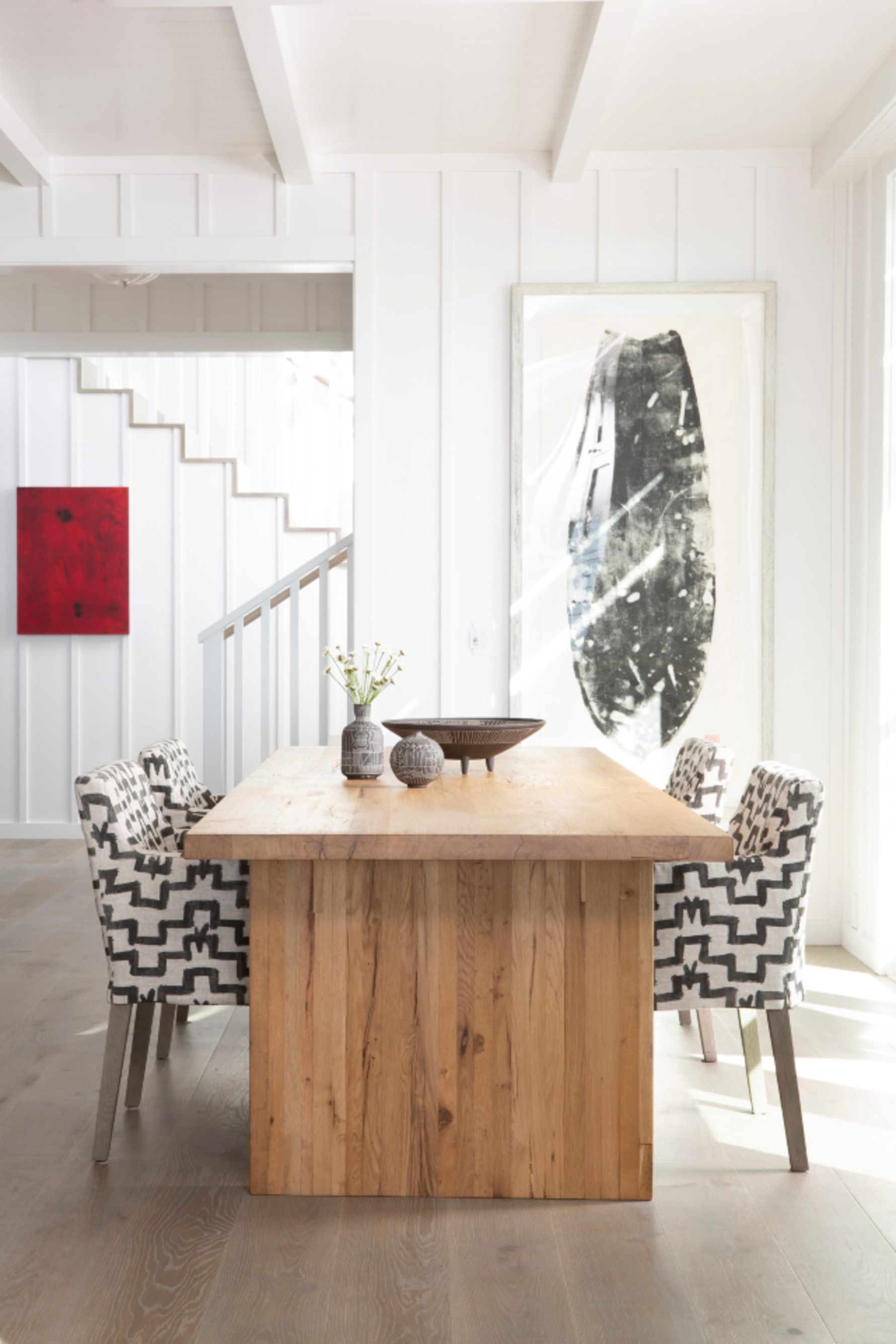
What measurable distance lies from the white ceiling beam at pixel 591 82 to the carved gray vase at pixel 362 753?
6.42ft

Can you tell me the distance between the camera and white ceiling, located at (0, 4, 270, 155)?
3215 millimetres

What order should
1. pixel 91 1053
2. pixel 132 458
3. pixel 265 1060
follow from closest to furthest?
1. pixel 265 1060
2. pixel 91 1053
3. pixel 132 458

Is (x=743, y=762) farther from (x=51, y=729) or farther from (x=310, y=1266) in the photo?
(x=51, y=729)

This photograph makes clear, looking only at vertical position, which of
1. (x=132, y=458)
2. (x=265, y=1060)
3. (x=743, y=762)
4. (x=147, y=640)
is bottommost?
(x=265, y=1060)

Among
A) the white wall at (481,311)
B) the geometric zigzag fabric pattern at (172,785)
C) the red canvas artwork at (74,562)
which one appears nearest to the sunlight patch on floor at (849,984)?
the white wall at (481,311)

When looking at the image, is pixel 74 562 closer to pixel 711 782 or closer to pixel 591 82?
pixel 591 82

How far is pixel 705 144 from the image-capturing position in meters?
4.17

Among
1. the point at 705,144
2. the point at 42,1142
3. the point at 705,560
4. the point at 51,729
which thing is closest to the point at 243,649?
the point at 51,729

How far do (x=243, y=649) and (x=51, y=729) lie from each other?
45.7 inches

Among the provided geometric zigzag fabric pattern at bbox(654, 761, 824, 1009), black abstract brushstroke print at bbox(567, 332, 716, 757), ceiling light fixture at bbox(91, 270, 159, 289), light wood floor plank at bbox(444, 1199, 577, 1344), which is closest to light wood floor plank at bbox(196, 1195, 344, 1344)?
light wood floor plank at bbox(444, 1199, 577, 1344)

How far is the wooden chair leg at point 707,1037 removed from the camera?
A: 299 centimetres

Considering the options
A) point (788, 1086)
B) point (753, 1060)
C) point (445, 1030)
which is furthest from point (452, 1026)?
point (753, 1060)

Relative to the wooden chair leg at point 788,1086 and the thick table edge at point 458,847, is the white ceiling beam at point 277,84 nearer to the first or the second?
the thick table edge at point 458,847

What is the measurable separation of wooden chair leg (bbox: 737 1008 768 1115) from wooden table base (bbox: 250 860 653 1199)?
1.68ft
